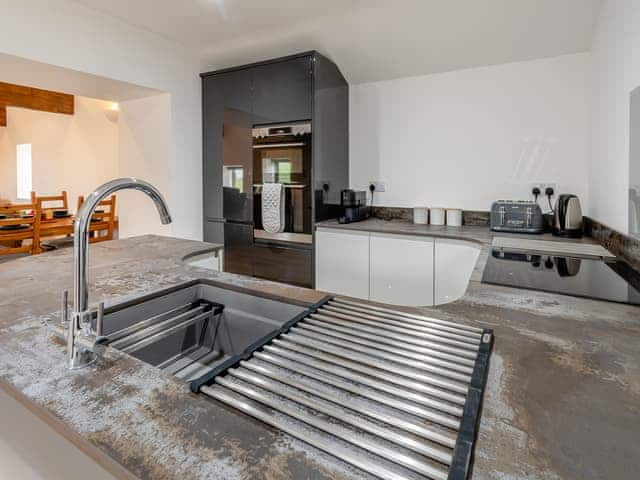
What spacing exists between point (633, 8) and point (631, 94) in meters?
0.35

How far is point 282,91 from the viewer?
3.05m

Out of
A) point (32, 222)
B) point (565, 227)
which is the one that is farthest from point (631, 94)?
point (32, 222)

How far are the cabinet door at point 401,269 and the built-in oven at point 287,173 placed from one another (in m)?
0.61

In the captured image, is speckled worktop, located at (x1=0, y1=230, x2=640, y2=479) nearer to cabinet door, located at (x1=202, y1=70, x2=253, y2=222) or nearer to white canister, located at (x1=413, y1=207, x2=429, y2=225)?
white canister, located at (x1=413, y1=207, x2=429, y2=225)

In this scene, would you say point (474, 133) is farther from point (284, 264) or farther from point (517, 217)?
point (284, 264)

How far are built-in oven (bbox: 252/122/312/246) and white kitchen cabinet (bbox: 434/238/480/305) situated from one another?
1049 millimetres

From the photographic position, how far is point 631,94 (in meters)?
1.65

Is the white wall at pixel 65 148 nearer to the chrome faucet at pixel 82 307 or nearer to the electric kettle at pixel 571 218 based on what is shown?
the chrome faucet at pixel 82 307

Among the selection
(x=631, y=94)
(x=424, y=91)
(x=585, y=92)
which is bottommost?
(x=631, y=94)

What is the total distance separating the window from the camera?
6.39m

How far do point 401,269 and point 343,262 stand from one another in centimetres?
46

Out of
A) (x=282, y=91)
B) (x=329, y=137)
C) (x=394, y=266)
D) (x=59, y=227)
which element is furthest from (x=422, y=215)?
(x=59, y=227)

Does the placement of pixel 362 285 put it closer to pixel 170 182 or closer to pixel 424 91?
pixel 424 91

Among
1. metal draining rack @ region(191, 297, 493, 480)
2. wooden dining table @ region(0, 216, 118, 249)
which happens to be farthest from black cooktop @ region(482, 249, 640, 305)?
wooden dining table @ region(0, 216, 118, 249)
